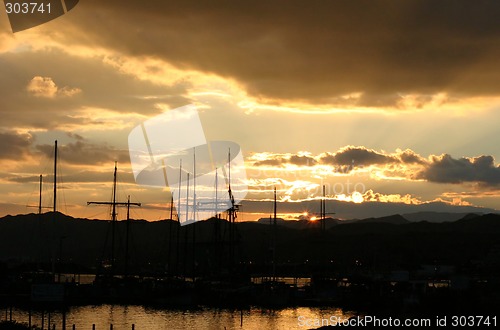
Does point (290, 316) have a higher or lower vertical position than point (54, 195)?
lower

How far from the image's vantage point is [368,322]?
6731 cm

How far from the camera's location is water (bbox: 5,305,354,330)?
291ft

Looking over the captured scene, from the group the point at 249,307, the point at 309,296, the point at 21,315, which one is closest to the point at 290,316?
the point at 249,307

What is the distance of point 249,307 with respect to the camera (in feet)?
357

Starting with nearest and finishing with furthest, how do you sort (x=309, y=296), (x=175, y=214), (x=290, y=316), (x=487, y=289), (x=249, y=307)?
(x=487, y=289)
(x=290, y=316)
(x=249, y=307)
(x=309, y=296)
(x=175, y=214)

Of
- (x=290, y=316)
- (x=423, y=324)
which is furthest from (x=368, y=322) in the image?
(x=290, y=316)

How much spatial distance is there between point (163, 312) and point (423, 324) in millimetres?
49451

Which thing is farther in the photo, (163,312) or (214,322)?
(163,312)

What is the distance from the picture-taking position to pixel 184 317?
9794 centimetres

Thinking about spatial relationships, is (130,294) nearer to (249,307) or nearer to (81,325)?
(249,307)

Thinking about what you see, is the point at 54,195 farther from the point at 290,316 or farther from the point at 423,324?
the point at 423,324

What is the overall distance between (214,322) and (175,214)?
1896 inches

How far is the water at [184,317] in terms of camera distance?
8875cm

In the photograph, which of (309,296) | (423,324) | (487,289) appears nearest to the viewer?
(423,324)
